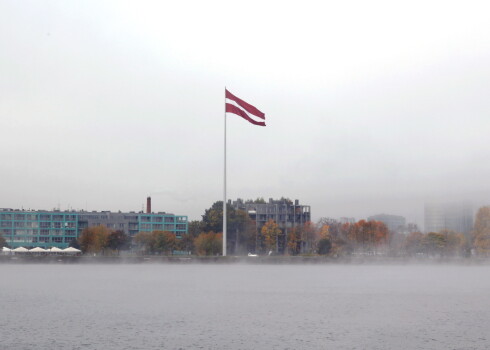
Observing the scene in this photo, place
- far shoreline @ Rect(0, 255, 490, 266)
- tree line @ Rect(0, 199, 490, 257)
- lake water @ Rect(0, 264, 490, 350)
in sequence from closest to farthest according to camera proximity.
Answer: lake water @ Rect(0, 264, 490, 350) → far shoreline @ Rect(0, 255, 490, 266) → tree line @ Rect(0, 199, 490, 257)

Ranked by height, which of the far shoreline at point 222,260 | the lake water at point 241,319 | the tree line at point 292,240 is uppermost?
the tree line at point 292,240

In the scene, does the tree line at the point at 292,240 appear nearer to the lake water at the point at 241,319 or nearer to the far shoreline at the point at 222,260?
the far shoreline at the point at 222,260

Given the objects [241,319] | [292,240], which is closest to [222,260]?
[241,319]

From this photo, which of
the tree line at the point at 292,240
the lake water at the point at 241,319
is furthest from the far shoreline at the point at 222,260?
the lake water at the point at 241,319

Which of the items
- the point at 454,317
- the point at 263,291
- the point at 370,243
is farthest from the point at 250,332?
the point at 370,243

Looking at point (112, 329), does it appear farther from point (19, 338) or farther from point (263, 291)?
point (263, 291)

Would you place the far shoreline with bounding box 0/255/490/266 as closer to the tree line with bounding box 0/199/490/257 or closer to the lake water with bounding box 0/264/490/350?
the tree line with bounding box 0/199/490/257

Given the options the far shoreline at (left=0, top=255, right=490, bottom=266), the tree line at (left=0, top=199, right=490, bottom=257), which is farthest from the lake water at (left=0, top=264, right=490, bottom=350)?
the tree line at (left=0, top=199, right=490, bottom=257)

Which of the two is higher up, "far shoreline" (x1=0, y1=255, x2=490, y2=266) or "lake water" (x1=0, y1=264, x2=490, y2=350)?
"far shoreline" (x1=0, y1=255, x2=490, y2=266)

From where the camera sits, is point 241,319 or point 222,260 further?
point 222,260

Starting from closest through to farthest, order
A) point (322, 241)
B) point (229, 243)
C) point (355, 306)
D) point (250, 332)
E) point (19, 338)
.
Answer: point (19, 338) → point (250, 332) → point (355, 306) → point (322, 241) → point (229, 243)

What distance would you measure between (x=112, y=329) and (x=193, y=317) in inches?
243

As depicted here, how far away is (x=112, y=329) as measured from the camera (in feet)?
107

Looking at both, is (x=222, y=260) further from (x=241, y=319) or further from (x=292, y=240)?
(x=292, y=240)
